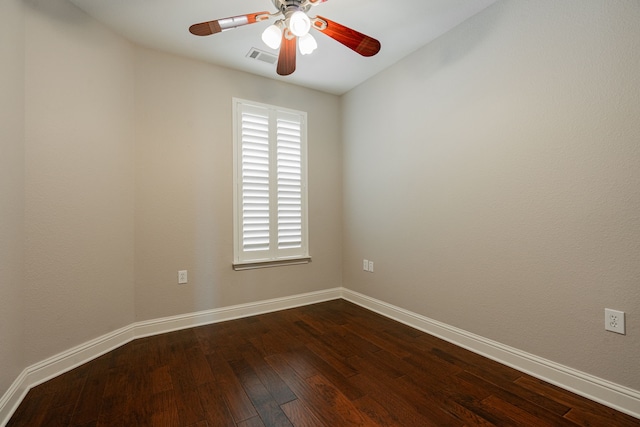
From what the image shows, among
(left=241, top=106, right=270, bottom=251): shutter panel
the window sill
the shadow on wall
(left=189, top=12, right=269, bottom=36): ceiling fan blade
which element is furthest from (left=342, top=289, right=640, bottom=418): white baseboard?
A: the shadow on wall

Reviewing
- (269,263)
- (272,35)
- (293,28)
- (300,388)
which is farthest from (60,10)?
(300,388)

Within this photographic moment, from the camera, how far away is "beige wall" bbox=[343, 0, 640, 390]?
5.01ft

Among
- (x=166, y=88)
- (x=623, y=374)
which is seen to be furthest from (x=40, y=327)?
(x=623, y=374)

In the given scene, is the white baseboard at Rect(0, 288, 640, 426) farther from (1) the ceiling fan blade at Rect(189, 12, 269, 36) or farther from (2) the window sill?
(1) the ceiling fan blade at Rect(189, 12, 269, 36)

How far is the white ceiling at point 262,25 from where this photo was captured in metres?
2.03

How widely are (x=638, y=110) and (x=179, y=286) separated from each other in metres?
3.43

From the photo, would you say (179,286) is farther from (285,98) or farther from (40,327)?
(285,98)

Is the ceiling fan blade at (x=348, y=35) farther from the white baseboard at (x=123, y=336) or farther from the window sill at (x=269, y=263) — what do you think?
the white baseboard at (x=123, y=336)

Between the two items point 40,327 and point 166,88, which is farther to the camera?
point 166,88

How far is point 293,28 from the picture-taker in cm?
155

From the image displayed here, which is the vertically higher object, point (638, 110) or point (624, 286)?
point (638, 110)

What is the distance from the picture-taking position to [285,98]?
10.6ft

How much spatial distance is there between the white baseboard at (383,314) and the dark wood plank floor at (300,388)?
2.6 inches

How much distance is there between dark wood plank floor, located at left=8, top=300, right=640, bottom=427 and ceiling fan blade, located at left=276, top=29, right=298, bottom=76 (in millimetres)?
2113
